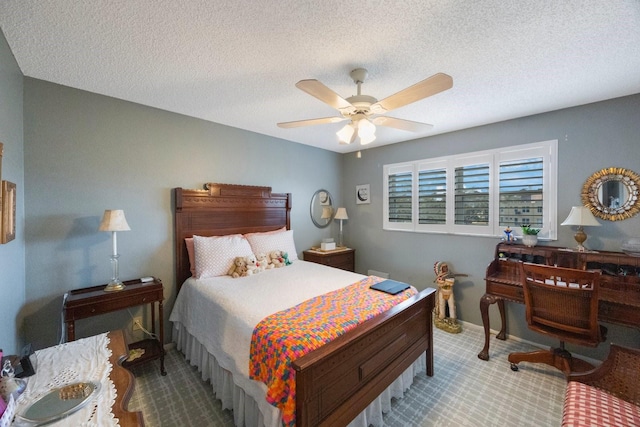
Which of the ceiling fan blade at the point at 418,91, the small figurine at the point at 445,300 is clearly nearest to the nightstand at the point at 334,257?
the small figurine at the point at 445,300

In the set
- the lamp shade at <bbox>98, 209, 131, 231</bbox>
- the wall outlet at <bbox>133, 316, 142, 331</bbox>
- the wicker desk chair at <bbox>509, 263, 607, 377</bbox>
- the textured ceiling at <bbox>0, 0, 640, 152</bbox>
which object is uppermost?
the textured ceiling at <bbox>0, 0, 640, 152</bbox>

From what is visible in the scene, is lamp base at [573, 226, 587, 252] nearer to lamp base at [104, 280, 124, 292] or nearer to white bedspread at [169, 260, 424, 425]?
white bedspread at [169, 260, 424, 425]

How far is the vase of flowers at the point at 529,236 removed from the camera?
2.65 meters

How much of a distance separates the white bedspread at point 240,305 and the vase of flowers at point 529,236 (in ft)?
5.87

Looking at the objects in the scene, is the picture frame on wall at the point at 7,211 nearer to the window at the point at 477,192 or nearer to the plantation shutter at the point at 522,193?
the window at the point at 477,192

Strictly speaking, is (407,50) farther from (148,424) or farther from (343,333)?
(148,424)

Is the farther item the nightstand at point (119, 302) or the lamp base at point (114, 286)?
the lamp base at point (114, 286)

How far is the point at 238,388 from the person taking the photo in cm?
175

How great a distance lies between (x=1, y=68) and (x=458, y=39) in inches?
108

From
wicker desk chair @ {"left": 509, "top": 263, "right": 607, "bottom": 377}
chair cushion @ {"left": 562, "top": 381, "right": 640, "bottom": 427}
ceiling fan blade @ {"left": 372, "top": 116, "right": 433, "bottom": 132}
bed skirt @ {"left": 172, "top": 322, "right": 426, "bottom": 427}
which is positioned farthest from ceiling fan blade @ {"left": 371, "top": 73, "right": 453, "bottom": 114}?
bed skirt @ {"left": 172, "top": 322, "right": 426, "bottom": 427}

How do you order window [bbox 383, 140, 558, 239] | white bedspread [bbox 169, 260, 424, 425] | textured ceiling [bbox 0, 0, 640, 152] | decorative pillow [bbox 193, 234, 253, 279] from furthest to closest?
window [bbox 383, 140, 558, 239] → decorative pillow [bbox 193, 234, 253, 279] → white bedspread [bbox 169, 260, 424, 425] → textured ceiling [bbox 0, 0, 640, 152]

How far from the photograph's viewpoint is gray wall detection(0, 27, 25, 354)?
1.56 m

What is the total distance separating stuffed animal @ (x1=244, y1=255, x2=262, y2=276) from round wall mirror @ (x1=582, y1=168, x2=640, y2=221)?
336 cm

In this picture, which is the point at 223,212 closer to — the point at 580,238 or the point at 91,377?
the point at 91,377
